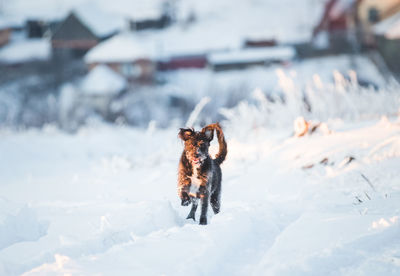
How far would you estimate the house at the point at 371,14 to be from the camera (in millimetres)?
28328

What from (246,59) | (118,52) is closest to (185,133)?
(118,52)

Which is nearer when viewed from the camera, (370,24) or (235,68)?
(370,24)

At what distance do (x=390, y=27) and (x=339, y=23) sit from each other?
865cm

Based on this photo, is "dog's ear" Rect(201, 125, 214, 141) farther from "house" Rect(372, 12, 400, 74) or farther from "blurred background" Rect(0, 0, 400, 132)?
"house" Rect(372, 12, 400, 74)

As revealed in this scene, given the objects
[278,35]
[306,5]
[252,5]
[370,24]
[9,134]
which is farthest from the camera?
[252,5]

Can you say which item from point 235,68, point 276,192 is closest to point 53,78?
point 235,68

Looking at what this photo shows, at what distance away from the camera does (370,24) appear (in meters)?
30.7

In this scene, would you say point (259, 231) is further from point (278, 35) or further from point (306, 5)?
point (306, 5)

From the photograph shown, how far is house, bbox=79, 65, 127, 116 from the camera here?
97.5ft

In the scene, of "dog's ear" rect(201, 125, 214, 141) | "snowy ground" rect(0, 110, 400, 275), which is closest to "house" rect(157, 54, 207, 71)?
"snowy ground" rect(0, 110, 400, 275)

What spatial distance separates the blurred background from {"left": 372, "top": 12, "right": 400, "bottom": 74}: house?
0.09 meters

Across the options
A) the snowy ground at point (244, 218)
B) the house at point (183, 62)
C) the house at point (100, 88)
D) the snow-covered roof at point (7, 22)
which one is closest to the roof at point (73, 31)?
the house at point (100, 88)

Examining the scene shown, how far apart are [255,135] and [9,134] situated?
11.5 meters

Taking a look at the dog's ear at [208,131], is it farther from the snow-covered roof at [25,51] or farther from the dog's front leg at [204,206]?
the snow-covered roof at [25,51]
